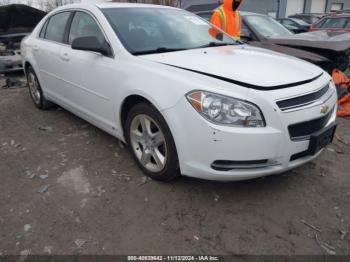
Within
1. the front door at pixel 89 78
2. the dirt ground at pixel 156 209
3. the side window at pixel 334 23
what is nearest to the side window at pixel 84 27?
the front door at pixel 89 78

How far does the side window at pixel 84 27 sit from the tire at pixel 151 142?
941 millimetres

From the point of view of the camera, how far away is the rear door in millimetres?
4070

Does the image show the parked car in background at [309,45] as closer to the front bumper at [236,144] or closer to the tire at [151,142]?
the front bumper at [236,144]

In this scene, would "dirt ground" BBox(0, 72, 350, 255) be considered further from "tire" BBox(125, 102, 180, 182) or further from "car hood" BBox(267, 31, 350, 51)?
"car hood" BBox(267, 31, 350, 51)

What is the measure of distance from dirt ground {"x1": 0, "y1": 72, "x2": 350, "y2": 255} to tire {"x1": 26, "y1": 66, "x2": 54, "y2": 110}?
149cm

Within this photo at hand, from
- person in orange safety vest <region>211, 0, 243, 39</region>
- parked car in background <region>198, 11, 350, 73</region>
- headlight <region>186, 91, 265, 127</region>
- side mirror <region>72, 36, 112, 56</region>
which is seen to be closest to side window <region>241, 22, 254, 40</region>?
parked car in background <region>198, 11, 350, 73</region>

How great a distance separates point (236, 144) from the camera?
2287 mm

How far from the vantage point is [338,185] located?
297 cm

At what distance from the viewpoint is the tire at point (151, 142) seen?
2656 mm

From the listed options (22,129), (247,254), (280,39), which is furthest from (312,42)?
(22,129)

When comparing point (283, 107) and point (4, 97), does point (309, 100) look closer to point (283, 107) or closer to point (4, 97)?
point (283, 107)

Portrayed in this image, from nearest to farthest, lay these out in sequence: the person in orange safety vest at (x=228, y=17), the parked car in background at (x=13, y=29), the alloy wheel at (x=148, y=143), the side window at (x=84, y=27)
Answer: the alloy wheel at (x=148, y=143) → the side window at (x=84, y=27) → the person in orange safety vest at (x=228, y=17) → the parked car in background at (x=13, y=29)

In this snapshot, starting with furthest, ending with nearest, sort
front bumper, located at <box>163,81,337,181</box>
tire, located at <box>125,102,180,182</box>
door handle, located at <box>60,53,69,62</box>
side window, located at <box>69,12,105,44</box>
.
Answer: door handle, located at <box>60,53,69,62</box>, side window, located at <box>69,12,105,44</box>, tire, located at <box>125,102,180,182</box>, front bumper, located at <box>163,81,337,181</box>

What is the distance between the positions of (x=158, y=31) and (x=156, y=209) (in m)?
1.84
